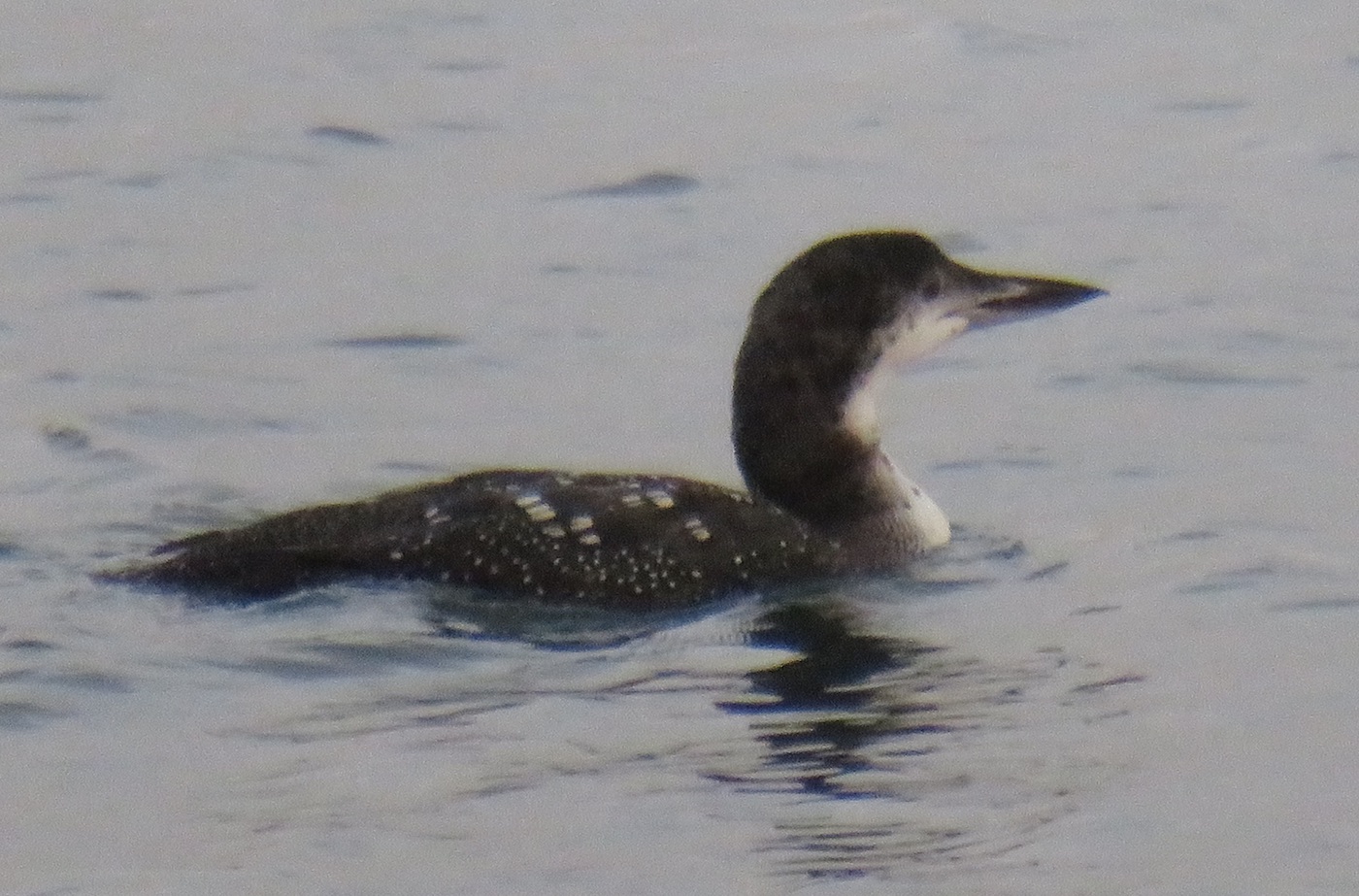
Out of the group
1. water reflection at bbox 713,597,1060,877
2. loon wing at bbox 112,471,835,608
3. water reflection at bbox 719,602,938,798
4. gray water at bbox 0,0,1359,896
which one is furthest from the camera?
loon wing at bbox 112,471,835,608

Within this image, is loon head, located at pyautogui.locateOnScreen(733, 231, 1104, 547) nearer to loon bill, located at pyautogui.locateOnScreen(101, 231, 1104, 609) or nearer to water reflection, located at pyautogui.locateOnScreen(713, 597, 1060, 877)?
loon bill, located at pyautogui.locateOnScreen(101, 231, 1104, 609)

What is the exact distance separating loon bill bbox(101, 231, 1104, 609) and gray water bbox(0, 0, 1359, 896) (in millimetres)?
98

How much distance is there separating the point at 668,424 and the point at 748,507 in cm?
172

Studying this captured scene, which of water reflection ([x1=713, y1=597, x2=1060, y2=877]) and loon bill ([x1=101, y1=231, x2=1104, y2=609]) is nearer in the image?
water reflection ([x1=713, y1=597, x2=1060, y2=877])

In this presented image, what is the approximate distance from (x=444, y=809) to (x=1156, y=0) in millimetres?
9169

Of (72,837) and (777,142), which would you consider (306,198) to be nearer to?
(777,142)

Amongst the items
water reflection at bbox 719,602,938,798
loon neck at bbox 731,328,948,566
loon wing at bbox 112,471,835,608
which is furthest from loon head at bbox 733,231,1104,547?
water reflection at bbox 719,602,938,798

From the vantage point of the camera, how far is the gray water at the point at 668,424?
564 centimetres

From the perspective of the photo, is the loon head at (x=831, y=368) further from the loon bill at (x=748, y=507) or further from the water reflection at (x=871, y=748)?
the water reflection at (x=871, y=748)

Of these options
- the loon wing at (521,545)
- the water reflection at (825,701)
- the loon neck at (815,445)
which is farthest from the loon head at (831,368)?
the water reflection at (825,701)

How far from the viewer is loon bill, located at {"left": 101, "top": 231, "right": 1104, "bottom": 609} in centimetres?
677

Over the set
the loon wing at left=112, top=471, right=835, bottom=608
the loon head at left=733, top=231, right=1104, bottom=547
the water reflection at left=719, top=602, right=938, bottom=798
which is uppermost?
the loon head at left=733, top=231, right=1104, bottom=547

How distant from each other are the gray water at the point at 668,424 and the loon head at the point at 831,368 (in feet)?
0.81

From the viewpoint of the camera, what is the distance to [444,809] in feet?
18.5
